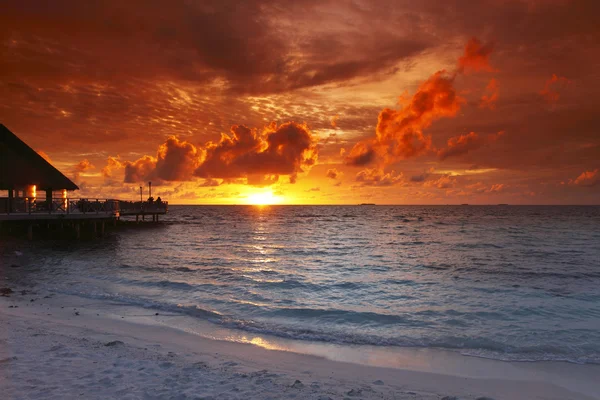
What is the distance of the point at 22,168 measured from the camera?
34.0m

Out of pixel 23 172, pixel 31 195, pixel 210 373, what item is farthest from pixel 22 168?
pixel 210 373

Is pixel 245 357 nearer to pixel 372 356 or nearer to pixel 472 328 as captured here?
pixel 372 356

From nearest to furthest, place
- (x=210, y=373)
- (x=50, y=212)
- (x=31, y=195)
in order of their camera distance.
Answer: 1. (x=210, y=373)
2. (x=50, y=212)
3. (x=31, y=195)

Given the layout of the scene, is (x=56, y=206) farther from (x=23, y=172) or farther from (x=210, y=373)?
(x=210, y=373)

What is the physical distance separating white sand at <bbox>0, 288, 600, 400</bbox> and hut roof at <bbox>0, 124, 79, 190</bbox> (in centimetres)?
2953

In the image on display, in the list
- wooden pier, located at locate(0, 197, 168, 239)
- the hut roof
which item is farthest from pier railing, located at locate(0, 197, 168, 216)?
the hut roof

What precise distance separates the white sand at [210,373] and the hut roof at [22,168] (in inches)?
1162

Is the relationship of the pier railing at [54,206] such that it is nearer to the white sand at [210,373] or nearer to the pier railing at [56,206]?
the pier railing at [56,206]

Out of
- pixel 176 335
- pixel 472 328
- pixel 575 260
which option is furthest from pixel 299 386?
pixel 575 260

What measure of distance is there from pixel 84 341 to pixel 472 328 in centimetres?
1120

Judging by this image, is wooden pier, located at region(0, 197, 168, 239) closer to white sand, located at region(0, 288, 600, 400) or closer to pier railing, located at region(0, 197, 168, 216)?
pier railing, located at region(0, 197, 168, 216)

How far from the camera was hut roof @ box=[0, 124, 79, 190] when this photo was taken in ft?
109

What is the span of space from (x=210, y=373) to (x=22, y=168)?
37040 millimetres

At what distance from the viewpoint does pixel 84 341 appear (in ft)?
28.5
